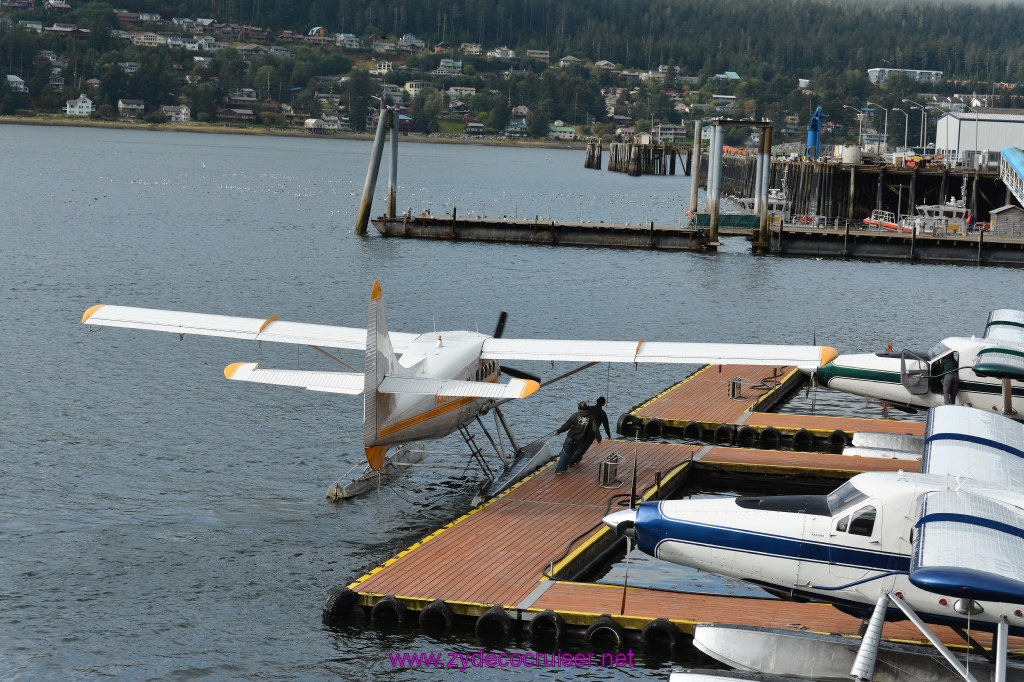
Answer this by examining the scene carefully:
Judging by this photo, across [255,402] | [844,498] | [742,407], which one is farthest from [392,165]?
[844,498]

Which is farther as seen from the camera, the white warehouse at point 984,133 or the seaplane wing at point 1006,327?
the white warehouse at point 984,133

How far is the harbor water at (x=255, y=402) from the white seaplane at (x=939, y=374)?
4514mm

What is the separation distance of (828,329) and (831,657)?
117ft

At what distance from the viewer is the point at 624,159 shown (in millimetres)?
197250

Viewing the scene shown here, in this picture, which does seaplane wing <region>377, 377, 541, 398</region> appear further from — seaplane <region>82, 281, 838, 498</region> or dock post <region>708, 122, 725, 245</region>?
dock post <region>708, 122, 725, 245</region>

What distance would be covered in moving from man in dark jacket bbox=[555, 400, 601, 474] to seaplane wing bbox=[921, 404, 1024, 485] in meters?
6.74

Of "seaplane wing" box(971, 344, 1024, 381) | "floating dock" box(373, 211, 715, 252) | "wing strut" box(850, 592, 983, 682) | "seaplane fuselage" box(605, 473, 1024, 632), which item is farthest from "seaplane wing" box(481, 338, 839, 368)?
"floating dock" box(373, 211, 715, 252)

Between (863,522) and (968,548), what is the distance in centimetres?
241

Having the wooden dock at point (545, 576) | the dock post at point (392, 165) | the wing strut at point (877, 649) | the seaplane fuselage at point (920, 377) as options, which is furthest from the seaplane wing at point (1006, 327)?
the dock post at point (392, 165)

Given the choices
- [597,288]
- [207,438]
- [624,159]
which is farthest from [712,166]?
[624,159]

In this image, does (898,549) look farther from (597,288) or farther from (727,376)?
(597,288)

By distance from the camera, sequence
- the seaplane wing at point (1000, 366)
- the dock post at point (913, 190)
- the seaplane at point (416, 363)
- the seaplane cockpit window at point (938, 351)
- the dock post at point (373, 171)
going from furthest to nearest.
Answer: the dock post at point (913, 190) → the dock post at point (373, 171) → the seaplane cockpit window at point (938, 351) → the seaplane wing at point (1000, 366) → the seaplane at point (416, 363)

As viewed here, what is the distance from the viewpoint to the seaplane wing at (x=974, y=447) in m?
17.8

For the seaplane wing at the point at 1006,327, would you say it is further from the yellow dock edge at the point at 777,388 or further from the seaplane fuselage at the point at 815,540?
the seaplane fuselage at the point at 815,540
